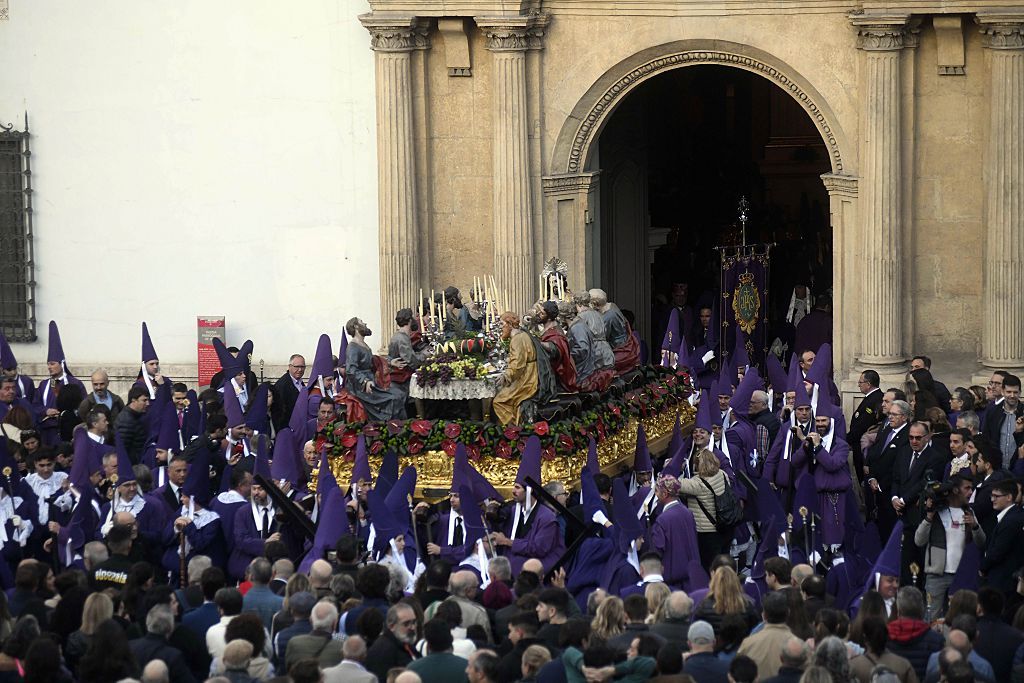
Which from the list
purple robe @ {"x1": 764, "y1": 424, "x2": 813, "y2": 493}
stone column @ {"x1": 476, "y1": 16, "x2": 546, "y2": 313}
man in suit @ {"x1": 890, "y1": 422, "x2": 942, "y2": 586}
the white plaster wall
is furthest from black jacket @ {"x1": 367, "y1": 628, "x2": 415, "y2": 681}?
the white plaster wall

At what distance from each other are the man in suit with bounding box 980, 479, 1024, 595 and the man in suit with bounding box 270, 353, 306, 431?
8.32 meters

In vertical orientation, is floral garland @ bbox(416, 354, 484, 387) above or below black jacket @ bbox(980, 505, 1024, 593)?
above

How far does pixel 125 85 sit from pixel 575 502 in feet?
30.5

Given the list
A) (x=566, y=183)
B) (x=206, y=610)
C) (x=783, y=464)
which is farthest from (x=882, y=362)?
(x=206, y=610)

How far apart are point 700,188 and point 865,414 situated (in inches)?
381

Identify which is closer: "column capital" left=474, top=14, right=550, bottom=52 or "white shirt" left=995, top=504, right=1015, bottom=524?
"white shirt" left=995, top=504, right=1015, bottom=524

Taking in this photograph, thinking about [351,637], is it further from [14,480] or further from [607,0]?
[607,0]

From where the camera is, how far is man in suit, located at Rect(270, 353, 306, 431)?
23375 millimetres

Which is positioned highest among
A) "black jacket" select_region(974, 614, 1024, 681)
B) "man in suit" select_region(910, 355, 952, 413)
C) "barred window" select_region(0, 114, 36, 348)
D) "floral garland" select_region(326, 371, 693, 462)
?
"barred window" select_region(0, 114, 36, 348)

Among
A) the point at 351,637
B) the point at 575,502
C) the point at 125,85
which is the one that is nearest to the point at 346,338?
the point at 125,85

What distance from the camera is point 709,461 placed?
61.9 feet

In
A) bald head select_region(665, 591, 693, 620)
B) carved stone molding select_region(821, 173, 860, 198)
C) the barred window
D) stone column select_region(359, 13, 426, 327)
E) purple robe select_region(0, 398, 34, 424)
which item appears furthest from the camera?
the barred window

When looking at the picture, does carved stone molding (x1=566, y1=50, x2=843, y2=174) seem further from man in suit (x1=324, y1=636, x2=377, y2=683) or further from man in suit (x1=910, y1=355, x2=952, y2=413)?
man in suit (x1=324, y1=636, x2=377, y2=683)

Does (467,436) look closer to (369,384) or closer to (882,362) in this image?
(369,384)
